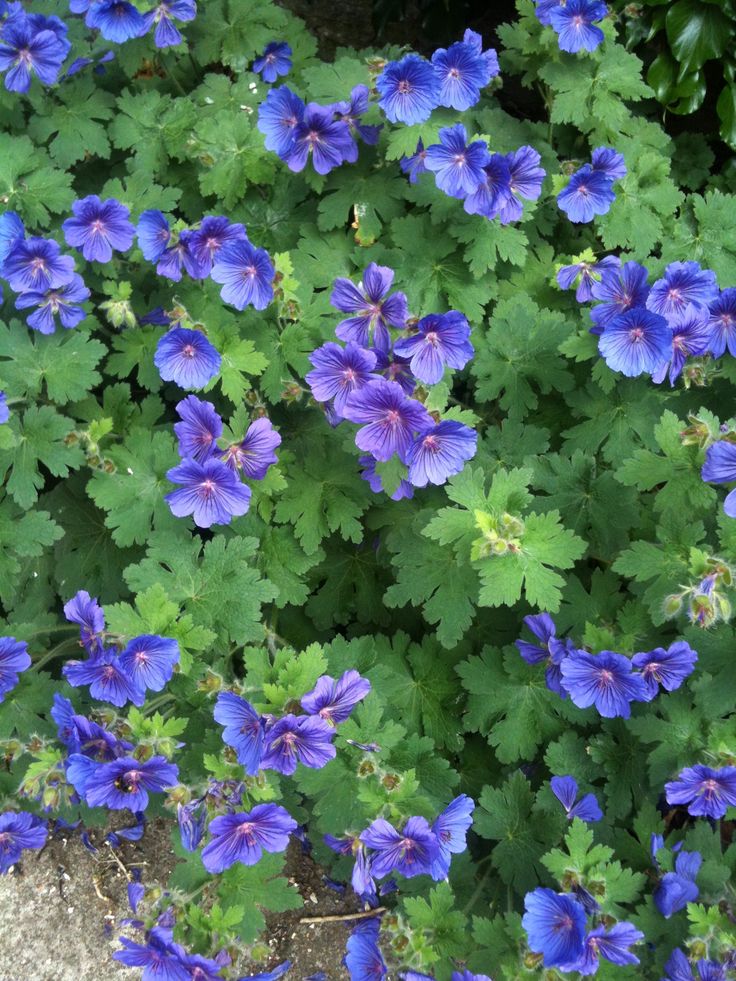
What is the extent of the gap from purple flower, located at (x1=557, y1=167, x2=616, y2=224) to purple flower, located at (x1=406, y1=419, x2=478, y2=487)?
3.57 ft

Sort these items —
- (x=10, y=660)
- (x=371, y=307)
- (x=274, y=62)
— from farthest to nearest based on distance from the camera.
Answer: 1. (x=274, y=62)
2. (x=10, y=660)
3. (x=371, y=307)

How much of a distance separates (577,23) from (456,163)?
2.21 feet

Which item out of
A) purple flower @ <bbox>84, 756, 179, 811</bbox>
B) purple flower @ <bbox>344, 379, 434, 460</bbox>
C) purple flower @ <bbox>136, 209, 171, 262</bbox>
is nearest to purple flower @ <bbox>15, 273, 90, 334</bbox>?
purple flower @ <bbox>136, 209, 171, 262</bbox>

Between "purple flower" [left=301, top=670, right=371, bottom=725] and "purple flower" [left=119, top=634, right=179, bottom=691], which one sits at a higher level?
"purple flower" [left=301, top=670, right=371, bottom=725]

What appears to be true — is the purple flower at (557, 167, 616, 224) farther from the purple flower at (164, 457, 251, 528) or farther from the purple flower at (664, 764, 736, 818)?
the purple flower at (664, 764, 736, 818)

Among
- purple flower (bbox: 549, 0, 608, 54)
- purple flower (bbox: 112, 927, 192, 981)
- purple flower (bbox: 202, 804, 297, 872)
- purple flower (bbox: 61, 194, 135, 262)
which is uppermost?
purple flower (bbox: 549, 0, 608, 54)

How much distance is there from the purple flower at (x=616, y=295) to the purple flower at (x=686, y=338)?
5.3 inches

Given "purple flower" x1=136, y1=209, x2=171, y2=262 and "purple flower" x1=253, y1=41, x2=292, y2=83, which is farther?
"purple flower" x1=253, y1=41, x2=292, y2=83

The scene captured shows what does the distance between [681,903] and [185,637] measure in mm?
1315

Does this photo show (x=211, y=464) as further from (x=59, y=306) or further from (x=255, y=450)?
(x=59, y=306)

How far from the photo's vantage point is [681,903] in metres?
2.11

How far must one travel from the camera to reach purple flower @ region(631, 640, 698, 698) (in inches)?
84.7

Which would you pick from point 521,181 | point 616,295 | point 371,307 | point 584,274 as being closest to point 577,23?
point 521,181

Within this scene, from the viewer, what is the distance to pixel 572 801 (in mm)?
2338
